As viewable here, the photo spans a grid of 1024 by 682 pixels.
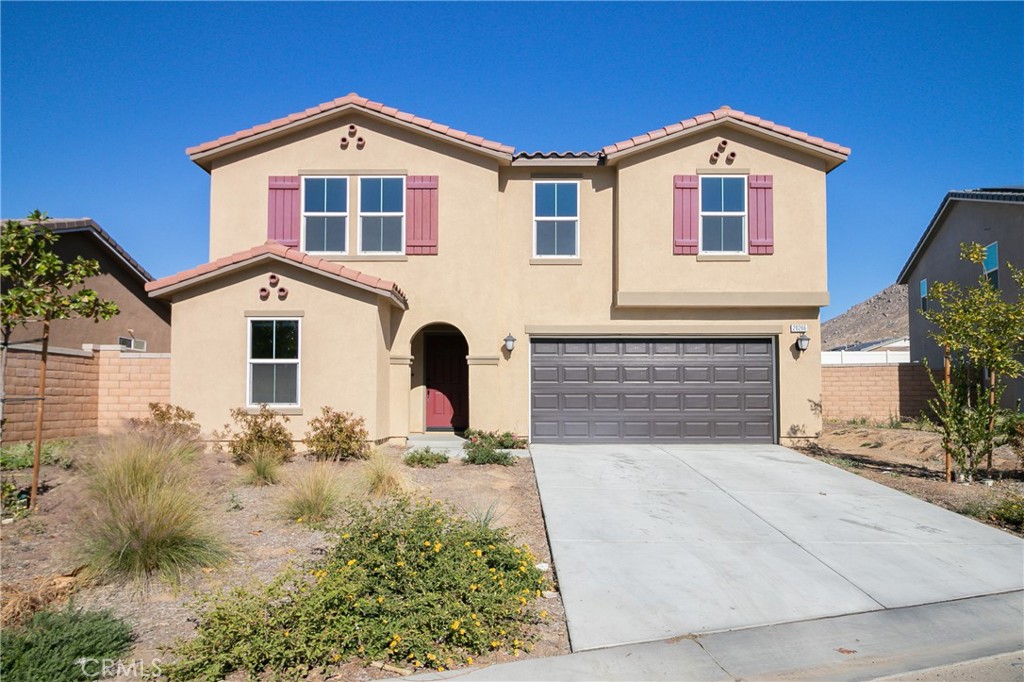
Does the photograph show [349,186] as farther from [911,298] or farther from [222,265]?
[911,298]

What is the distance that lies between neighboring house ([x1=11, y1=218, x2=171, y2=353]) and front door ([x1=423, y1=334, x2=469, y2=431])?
770 cm

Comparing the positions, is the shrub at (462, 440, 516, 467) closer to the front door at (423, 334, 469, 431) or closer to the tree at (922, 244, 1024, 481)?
the front door at (423, 334, 469, 431)

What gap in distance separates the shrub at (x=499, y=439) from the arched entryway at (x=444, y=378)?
1752mm

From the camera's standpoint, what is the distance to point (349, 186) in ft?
49.1

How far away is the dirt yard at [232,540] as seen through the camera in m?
5.22

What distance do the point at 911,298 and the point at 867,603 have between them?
2443cm

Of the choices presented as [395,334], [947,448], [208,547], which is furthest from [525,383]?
[208,547]

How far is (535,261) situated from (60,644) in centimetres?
1170

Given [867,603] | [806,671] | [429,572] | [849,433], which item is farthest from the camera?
[849,433]

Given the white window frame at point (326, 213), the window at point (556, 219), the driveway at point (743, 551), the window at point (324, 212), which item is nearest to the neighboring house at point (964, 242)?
the window at point (556, 219)

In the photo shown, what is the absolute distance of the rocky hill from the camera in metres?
69.8

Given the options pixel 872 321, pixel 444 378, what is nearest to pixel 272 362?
pixel 444 378

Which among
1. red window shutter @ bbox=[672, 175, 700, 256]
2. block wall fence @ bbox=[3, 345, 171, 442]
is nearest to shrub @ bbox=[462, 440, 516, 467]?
red window shutter @ bbox=[672, 175, 700, 256]

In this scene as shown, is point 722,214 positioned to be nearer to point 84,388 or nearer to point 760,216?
point 760,216
